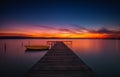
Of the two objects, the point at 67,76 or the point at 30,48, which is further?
the point at 30,48

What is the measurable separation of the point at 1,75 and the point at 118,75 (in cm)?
530

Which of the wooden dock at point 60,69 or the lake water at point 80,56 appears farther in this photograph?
the lake water at point 80,56

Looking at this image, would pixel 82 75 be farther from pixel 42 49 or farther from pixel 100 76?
pixel 42 49

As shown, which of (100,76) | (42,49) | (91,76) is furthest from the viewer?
(42,49)

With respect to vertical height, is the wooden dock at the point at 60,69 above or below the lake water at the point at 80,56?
above

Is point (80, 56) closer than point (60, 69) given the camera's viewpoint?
No

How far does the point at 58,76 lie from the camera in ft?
12.7

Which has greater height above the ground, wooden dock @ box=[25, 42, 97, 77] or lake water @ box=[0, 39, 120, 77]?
wooden dock @ box=[25, 42, 97, 77]

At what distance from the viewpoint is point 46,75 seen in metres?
3.93

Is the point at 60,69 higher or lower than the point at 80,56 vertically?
higher

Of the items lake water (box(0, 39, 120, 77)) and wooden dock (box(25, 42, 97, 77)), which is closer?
wooden dock (box(25, 42, 97, 77))

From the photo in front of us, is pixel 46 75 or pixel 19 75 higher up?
pixel 46 75

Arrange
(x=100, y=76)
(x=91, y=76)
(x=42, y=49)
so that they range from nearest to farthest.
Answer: (x=91, y=76) < (x=100, y=76) < (x=42, y=49)

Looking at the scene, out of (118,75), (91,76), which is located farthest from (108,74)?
(91,76)
